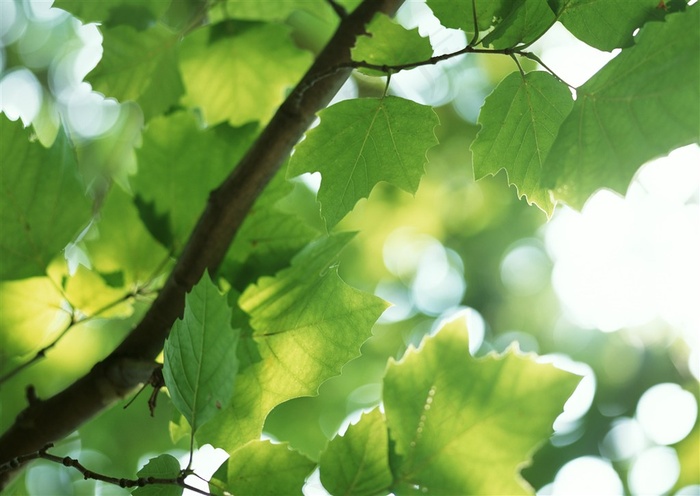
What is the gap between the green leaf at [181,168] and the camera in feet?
2.54

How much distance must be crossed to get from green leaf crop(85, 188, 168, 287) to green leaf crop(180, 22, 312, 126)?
6.6 inches

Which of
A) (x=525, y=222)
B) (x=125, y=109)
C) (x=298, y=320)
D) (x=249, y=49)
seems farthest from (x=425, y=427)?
(x=525, y=222)

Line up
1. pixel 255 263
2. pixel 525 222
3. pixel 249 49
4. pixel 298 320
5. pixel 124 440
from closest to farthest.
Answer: pixel 298 320
pixel 255 263
pixel 249 49
pixel 124 440
pixel 525 222

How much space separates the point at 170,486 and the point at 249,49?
0.56m

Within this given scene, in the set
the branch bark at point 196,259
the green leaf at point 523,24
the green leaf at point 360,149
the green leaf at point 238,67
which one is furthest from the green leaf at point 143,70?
the green leaf at point 523,24

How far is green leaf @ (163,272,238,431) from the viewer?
51 cm

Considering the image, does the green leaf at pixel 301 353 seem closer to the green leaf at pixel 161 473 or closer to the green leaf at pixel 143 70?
the green leaf at pixel 161 473

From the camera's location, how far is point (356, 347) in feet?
1.92

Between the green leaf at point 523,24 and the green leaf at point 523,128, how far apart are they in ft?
0.09

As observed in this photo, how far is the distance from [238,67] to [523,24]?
17.2 inches

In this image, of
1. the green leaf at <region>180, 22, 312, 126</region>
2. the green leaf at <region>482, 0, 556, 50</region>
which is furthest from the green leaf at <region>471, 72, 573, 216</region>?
the green leaf at <region>180, 22, 312, 126</region>

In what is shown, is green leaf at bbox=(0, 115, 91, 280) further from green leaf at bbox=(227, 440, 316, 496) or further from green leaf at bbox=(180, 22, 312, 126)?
green leaf at bbox=(227, 440, 316, 496)

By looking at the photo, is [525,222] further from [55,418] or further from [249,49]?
[55,418]

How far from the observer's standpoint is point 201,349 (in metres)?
0.51
